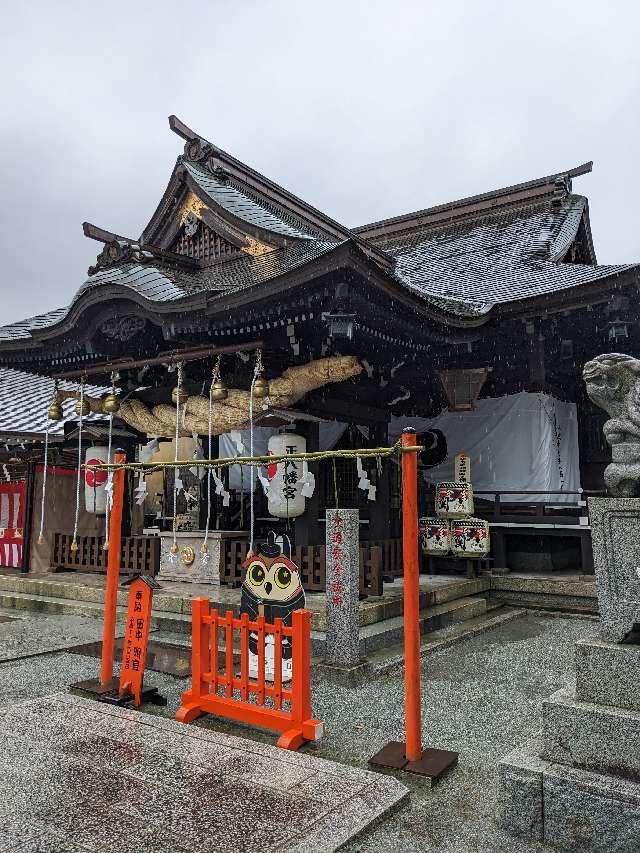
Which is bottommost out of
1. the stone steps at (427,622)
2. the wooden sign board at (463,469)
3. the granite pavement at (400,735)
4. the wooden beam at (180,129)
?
the granite pavement at (400,735)

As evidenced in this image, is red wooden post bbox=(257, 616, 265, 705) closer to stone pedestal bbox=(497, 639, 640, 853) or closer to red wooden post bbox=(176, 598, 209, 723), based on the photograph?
red wooden post bbox=(176, 598, 209, 723)

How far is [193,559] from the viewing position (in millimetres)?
9688

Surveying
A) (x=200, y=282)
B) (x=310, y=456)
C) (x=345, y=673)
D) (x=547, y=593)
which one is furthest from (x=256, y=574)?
(x=547, y=593)

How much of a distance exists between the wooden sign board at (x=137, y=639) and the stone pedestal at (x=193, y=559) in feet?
12.9

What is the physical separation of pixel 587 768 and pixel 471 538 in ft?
23.3

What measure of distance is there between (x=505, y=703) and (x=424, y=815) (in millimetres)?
2238

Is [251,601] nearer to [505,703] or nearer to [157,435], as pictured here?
[505,703]

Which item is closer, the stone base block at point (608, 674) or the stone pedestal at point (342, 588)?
the stone base block at point (608, 674)

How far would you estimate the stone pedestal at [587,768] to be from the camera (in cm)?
301

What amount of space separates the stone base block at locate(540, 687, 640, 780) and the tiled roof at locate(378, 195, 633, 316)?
19.7 feet

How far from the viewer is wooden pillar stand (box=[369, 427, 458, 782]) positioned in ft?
13.0

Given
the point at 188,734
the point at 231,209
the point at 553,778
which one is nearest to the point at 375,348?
the point at 231,209

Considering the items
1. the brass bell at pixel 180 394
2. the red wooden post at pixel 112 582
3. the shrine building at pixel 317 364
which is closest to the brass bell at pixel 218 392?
the shrine building at pixel 317 364

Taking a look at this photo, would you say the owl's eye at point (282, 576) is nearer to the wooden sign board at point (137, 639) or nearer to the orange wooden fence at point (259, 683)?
the orange wooden fence at point (259, 683)
